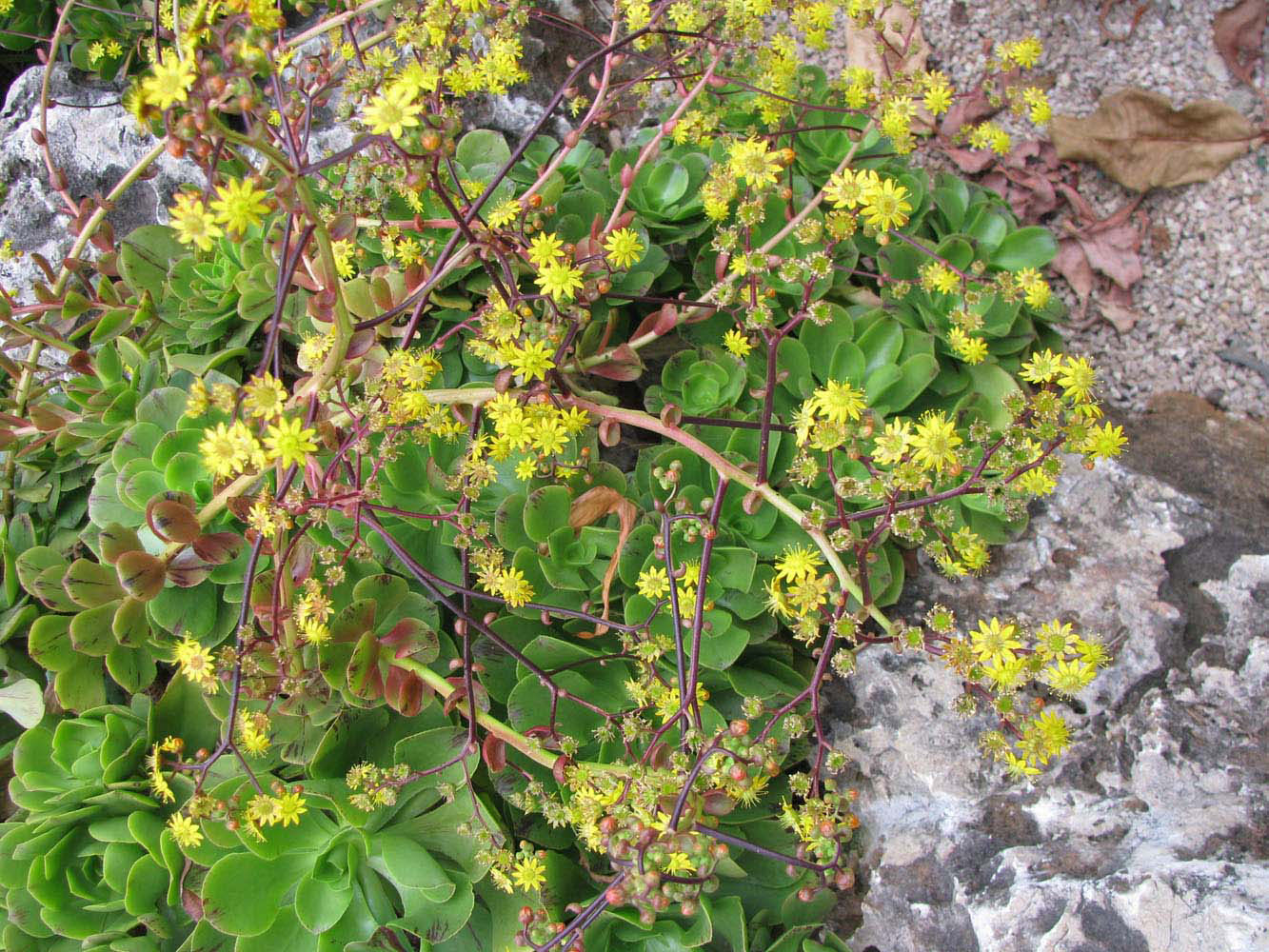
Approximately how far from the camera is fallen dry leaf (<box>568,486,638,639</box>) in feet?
6.25

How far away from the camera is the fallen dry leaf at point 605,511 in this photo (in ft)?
6.25

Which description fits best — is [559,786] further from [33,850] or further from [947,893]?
[33,850]

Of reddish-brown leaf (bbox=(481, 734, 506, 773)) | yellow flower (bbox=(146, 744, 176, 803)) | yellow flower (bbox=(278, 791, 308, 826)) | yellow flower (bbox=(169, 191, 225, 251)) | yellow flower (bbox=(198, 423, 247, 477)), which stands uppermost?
yellow flower (bbox=(169, 191, 225, 251))

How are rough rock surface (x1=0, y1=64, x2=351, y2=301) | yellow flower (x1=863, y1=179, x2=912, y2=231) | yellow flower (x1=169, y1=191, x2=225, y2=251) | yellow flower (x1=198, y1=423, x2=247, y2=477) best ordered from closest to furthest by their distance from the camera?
yellow flower (x1=169, y1=191, x2=225, y2=251)
yellow flower (x1=198, y1=423, x2=247, y2=477)
yellow flower (x1=863, y1=179, x2=912, y2=231)
rough rock surface (x1=0, y1=64, x2=351, y2=301)

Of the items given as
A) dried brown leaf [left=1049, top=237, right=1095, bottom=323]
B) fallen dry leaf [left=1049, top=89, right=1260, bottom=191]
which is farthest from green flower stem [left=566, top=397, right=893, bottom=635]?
fallen dry leaf [left=1049, top=89, right=1260, bottom=191]

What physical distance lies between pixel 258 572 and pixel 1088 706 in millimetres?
1767

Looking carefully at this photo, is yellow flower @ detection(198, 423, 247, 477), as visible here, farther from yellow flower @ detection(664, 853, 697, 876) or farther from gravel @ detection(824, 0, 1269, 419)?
gravel @ detection(824, 0, 1269, 419)

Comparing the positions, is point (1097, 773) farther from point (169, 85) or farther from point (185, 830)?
point (169, 85)

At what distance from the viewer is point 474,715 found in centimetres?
173

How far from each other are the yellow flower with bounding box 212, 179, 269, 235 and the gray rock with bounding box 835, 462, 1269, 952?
151 centimetres

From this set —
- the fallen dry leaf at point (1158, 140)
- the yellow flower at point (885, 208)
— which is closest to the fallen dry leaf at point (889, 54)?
the fallen dry leaf at point (1158, 140)

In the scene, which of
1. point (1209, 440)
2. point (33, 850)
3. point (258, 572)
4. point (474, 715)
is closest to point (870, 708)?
point (474, 715)

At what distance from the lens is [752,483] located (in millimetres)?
1763

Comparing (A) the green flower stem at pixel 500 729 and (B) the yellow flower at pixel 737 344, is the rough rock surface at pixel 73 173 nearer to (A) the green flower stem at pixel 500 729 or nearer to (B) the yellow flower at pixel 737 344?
(B) the yellow flower at pixel 737 344
